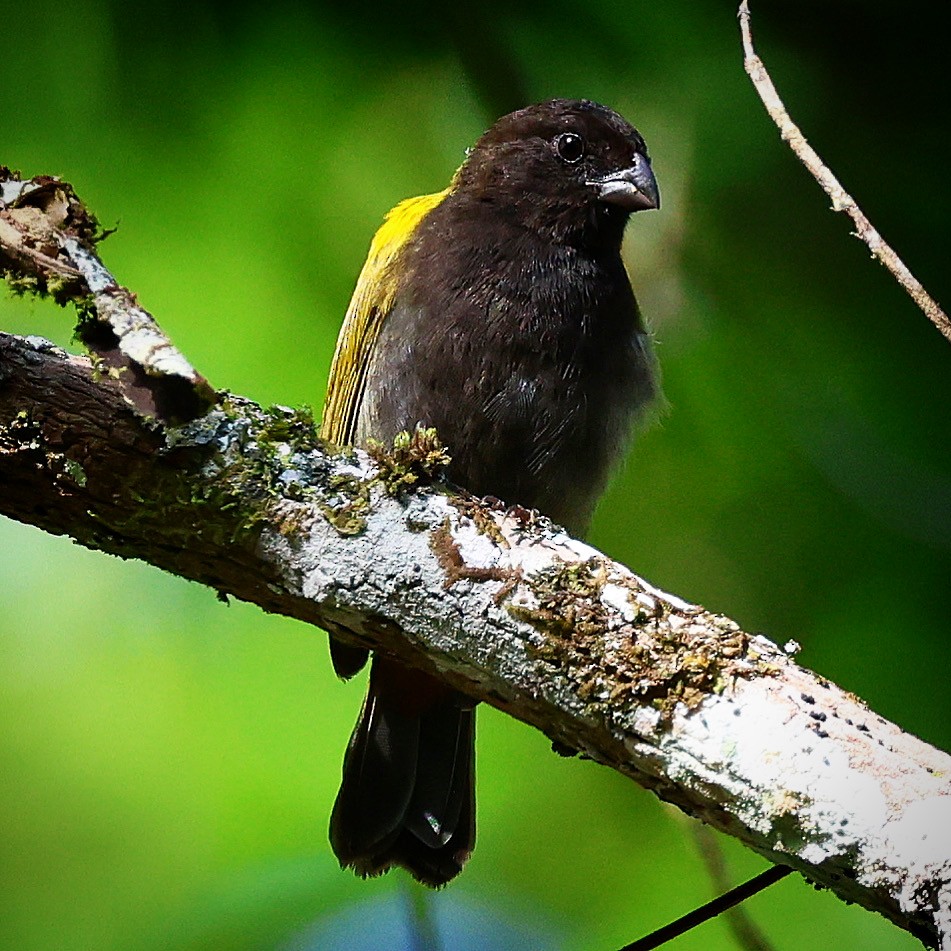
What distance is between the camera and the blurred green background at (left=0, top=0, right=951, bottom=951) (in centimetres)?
230

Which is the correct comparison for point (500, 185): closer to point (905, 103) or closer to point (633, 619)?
point (905, 103)

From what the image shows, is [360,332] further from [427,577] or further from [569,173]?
[427,577]

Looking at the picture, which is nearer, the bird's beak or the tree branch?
the tree branch

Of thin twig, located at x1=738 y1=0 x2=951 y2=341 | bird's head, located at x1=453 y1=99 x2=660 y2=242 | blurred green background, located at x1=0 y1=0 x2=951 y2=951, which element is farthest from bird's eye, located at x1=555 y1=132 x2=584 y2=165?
thin twig, located at x1=738 y1=0 x2=951 y2=341

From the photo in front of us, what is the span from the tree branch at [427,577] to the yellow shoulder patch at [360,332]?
73 centimetres

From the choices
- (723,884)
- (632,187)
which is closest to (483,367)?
(632,187)

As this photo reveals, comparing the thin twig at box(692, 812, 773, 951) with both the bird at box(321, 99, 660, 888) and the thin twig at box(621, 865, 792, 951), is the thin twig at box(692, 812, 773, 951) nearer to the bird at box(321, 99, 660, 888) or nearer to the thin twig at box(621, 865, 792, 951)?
the bird at box(321, 99, 660, 888)

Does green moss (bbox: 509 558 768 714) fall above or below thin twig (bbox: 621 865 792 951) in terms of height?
above

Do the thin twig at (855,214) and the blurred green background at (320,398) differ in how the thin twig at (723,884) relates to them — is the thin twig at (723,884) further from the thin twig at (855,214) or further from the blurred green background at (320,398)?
the thin twig at (855,214)

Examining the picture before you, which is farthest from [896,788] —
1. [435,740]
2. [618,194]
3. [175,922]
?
[175,922]

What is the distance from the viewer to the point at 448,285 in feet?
6.62

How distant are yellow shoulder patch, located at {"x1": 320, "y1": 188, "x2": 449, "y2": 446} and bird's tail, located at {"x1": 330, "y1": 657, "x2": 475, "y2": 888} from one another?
1.44 feet

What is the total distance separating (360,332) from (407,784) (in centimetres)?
82

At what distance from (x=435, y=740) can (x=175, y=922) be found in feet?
2.16
